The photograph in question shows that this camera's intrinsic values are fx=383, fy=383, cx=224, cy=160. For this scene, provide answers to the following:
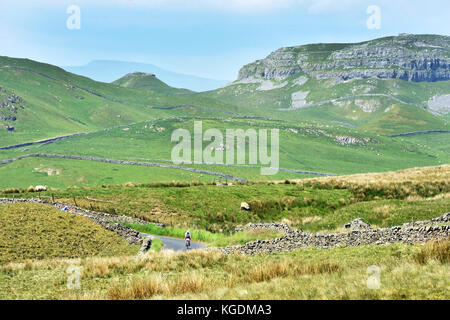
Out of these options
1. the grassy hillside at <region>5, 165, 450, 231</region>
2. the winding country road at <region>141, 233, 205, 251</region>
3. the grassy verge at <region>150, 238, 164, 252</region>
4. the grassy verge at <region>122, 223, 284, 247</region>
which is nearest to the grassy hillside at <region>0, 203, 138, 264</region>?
the grassy verge at <region>150, 238, 164, 252</region>

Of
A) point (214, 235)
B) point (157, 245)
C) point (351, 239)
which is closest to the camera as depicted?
point (351, 239)

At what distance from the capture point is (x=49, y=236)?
29109mm

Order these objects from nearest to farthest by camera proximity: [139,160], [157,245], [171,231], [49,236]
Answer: [49,236] → [157,245] → [171,231] → [139,160]

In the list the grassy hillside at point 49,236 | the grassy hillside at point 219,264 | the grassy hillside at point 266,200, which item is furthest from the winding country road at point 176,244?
the grassy hillside at point 266,200

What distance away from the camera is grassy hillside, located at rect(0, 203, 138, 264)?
26.3 metres

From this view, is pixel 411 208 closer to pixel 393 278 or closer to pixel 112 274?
pixel 393 278

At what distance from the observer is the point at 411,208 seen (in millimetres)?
35469

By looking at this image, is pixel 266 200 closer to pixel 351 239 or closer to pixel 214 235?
pixel 214 235

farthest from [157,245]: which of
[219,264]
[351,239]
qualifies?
[351,239]

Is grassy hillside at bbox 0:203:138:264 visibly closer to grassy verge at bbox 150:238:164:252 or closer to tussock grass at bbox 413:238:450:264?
grassy verge at bbox 150:238:164:252

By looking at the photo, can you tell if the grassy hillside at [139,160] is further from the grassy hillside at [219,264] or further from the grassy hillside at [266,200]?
the grassy hillside at [219,264]

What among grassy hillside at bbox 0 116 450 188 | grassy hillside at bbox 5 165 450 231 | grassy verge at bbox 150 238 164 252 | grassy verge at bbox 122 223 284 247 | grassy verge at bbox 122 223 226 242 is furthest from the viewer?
grassy hillside at bbox 0 116 450 188

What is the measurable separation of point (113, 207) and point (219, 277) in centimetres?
3256
